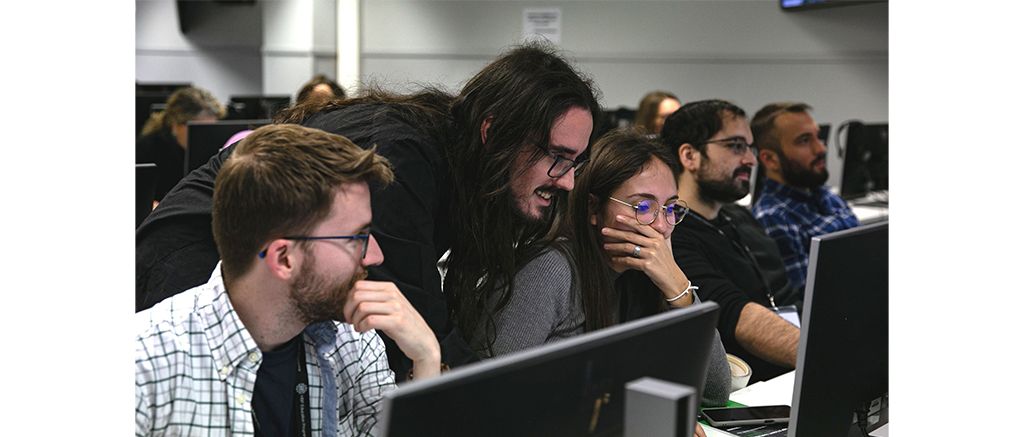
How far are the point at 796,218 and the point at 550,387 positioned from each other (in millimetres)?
2789

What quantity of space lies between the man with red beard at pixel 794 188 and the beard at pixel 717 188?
2.19 feet

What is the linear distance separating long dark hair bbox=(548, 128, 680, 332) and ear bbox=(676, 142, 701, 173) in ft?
2.30

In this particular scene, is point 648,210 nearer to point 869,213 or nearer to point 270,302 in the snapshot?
point 270,302

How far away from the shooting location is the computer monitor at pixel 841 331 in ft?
4.49

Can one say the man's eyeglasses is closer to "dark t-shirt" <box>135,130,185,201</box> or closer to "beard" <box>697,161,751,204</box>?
"beard" <box>697,161,751,204</box>

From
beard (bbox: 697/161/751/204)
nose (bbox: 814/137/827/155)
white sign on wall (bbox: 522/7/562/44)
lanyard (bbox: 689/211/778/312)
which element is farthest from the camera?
white sign on wall (bbox: 522/7/562/44)

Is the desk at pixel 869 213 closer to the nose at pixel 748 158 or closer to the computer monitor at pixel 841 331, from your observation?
the nose at pixel 748 158

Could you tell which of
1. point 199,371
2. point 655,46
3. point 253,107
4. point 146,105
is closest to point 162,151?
point 146,105

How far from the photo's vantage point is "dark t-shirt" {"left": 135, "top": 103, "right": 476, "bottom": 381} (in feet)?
5.17

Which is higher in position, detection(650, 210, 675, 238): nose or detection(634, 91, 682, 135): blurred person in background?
detection(634, 91, 682, 135): blurred person in background

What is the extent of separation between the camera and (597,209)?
1963 mm

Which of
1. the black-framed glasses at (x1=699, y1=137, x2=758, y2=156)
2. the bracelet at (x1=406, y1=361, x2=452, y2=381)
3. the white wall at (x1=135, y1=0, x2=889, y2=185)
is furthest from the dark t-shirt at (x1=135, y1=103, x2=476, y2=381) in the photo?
the white wall at (x1=135, y1=0, x2=889, y2=185)
